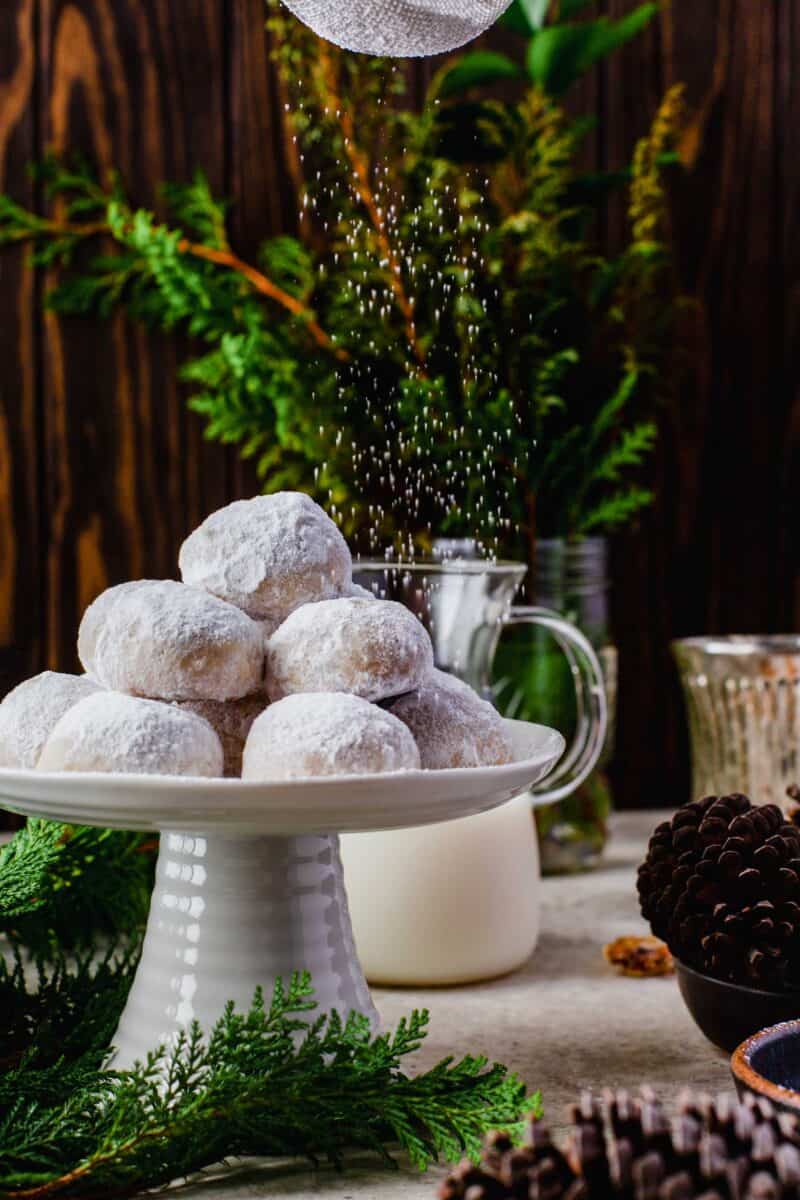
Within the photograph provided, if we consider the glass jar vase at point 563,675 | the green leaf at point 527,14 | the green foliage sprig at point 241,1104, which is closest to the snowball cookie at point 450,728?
the green foliage sprig at point 241,1104

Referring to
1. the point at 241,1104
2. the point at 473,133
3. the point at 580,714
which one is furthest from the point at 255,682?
the point at 473,133

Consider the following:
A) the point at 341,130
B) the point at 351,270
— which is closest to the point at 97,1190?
the point at 351,270

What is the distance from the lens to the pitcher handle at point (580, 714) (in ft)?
2.80

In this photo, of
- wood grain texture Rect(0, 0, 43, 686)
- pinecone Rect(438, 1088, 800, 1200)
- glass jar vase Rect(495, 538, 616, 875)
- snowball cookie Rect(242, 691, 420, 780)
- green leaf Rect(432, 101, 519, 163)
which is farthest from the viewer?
wood grain texture Rect(0, 0, 43, 686)

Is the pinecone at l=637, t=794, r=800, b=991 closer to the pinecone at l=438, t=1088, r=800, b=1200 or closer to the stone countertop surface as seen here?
the stone countertop surface

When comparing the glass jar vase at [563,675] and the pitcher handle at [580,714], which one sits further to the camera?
the glass jar vase at [563,675]

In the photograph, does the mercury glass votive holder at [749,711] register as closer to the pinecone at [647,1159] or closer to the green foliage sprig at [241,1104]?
the green foliage sprig at [241,1104]

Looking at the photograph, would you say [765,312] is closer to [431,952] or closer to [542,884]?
[542,884]

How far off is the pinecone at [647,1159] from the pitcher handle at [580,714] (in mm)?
450

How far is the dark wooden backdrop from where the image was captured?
1.26 metres

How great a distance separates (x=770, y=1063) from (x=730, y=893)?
149 millimetres

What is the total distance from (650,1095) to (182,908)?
0.25m

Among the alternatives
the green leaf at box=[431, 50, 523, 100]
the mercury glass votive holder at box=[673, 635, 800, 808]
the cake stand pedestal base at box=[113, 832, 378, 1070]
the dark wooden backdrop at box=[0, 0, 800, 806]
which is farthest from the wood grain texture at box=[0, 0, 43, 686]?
the cake stand pedestal base at box=[113, 832, 378, 1070]

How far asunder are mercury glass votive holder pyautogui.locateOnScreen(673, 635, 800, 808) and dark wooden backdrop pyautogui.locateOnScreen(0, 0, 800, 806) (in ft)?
0.90
